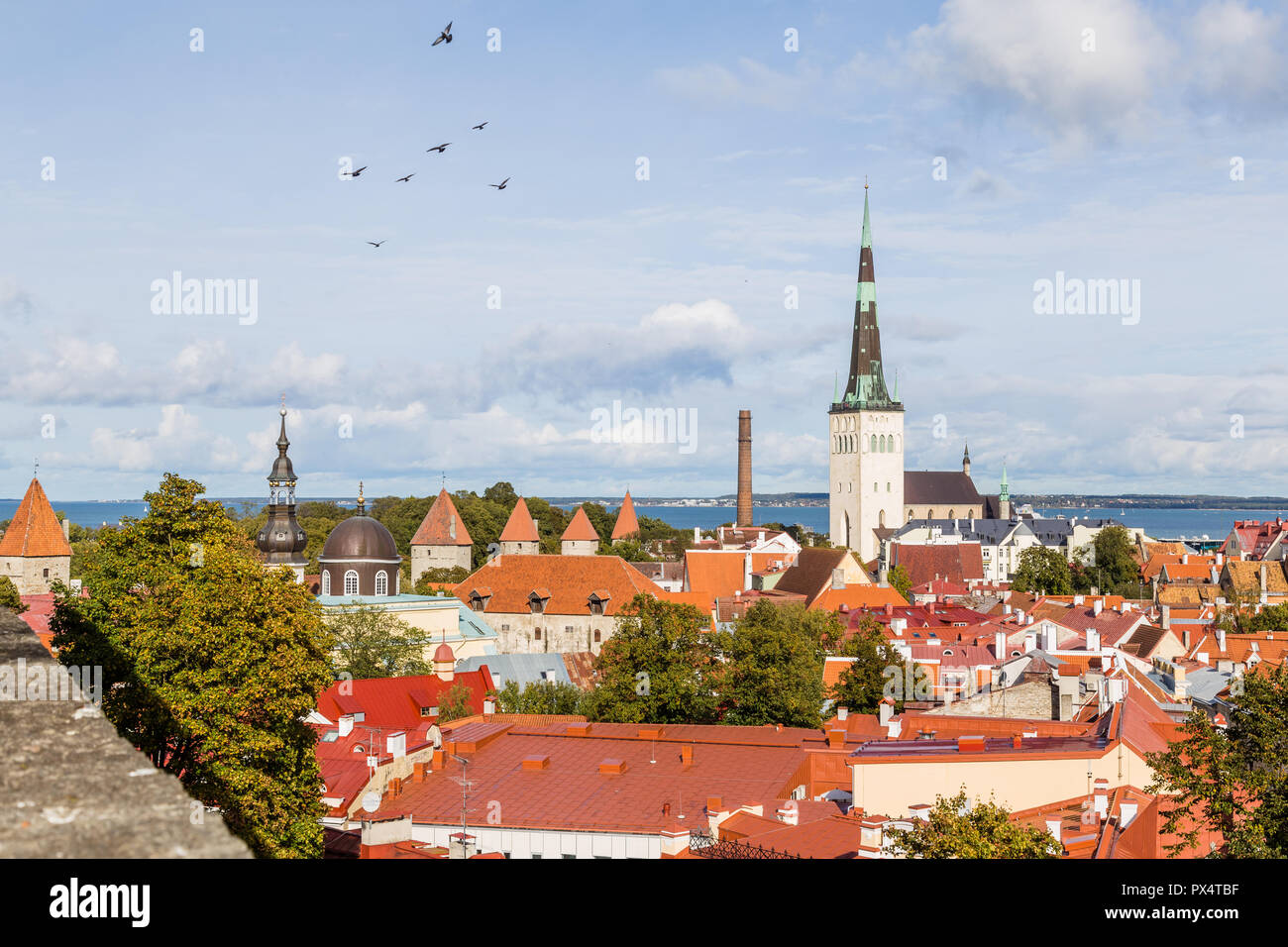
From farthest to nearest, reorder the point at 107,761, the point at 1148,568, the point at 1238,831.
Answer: the point at 1148,568 < the point at 1238,831 < the point at 107,761

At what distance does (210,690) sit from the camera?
61.3 feet

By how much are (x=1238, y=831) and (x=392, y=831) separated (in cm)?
1209

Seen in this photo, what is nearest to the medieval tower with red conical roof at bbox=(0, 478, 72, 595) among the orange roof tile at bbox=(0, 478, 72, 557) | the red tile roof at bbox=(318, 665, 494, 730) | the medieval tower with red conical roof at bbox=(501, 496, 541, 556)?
the orange roof tile at bbox=(0, 478, 72, 557)

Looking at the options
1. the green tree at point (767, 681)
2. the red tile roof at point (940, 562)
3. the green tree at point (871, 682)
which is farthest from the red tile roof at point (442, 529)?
the green tree at point (871, 682)

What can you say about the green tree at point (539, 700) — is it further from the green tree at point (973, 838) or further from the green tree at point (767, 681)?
the green tree at point (973, 838)

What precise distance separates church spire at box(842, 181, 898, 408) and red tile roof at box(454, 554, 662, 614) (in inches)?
2816

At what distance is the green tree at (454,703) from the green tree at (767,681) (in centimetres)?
754

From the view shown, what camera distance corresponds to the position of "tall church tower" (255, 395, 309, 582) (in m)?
67.2

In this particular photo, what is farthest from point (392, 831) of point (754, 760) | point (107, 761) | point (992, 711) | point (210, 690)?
point (107, 761)

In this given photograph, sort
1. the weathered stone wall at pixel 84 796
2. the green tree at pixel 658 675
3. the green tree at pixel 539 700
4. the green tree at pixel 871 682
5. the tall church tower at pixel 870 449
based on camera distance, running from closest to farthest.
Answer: the weathered stone wall at pixel 84 796
the green tree at pixel 658 675
the green tree at pixel 871 682
the green tree at pixel 539 700
the tall church tower at pixel 870 449

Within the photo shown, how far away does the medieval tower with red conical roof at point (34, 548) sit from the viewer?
6988 centimetres

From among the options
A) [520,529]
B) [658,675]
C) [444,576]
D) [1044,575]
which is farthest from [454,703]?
[1044,575]

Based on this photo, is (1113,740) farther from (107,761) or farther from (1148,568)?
(1148,568)

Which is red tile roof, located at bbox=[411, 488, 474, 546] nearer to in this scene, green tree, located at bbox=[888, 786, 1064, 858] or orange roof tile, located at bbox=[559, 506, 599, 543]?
orange roof tile, located at bbox=[559, 506, 599, 543]
